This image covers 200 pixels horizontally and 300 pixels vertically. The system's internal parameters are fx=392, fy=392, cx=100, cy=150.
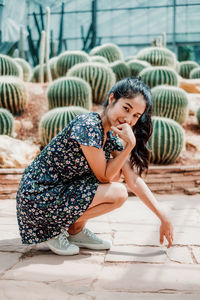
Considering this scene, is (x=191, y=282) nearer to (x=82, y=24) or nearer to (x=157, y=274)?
(x=157, y=274)

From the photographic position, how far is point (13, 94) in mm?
6422

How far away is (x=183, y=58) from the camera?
70.2 ft

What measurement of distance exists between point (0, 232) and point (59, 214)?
2.86 feet

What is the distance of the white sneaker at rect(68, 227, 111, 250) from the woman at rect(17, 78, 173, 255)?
110 millimetres

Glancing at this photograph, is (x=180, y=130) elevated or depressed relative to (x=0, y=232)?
elevated

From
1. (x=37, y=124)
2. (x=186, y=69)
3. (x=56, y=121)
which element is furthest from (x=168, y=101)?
(x=186, y=69)

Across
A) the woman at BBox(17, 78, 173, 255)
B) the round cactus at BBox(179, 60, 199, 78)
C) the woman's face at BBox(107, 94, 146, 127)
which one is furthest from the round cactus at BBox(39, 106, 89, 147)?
the round cactus at BBox(179, 60, 199, 78)

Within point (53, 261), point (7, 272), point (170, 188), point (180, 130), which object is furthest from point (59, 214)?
point (180, 130)

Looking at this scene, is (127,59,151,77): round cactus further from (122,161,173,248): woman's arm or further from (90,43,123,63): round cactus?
(122,161,173,248): woman's arm

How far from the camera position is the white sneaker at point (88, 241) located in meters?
2.38

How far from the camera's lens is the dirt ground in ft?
18.8

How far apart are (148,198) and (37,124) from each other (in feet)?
14.9

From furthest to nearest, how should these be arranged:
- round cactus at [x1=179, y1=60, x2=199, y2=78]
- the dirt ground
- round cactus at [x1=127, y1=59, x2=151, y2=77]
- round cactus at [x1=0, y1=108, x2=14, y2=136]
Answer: round cactus at [x1=179, y1=60, x2=199, y2=78] < round cactus at [x1=127, y1=59, x2=151, y2=77] < the dirt ground < round cactus at [x1=0, y1=108, x2=14, y2=136]

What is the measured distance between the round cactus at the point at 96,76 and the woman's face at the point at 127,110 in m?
5.04
